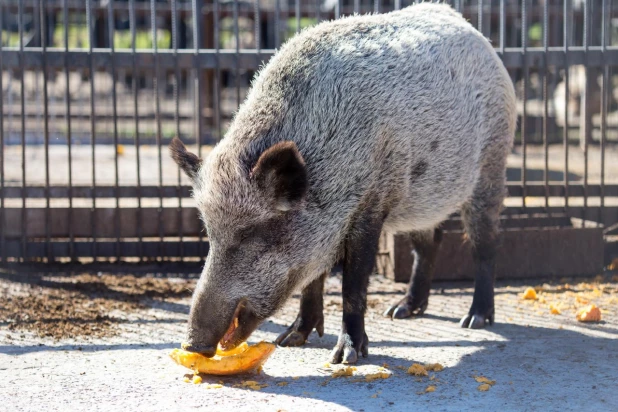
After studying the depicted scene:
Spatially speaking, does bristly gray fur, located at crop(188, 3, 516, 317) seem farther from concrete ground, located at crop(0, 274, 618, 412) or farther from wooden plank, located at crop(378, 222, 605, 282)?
wooden plank, located at crop(378, 222, 605, 282)

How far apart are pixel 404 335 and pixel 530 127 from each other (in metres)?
9.28

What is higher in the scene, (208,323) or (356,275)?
(356,275)

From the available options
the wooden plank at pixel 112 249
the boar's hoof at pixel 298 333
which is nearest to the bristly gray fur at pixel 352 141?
the boar's hoof at pixel 298 333

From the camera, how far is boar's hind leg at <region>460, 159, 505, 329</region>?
581 centimetres

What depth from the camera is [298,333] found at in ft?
16.8

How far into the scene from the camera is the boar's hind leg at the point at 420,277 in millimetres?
5898

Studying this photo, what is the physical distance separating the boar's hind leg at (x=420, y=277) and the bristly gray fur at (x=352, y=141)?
33 cm

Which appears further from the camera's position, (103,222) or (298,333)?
(103,222)

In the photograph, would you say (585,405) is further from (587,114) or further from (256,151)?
(587,114)

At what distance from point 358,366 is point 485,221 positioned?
1.66 metres

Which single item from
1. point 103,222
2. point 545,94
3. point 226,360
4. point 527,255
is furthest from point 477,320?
point 103,222

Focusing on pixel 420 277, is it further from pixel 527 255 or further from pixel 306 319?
pixel 527 255

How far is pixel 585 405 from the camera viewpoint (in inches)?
157

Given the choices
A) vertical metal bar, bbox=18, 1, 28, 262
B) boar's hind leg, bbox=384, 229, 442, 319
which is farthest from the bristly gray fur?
vertical metal bar, bbox=18, 1, 28, 262
